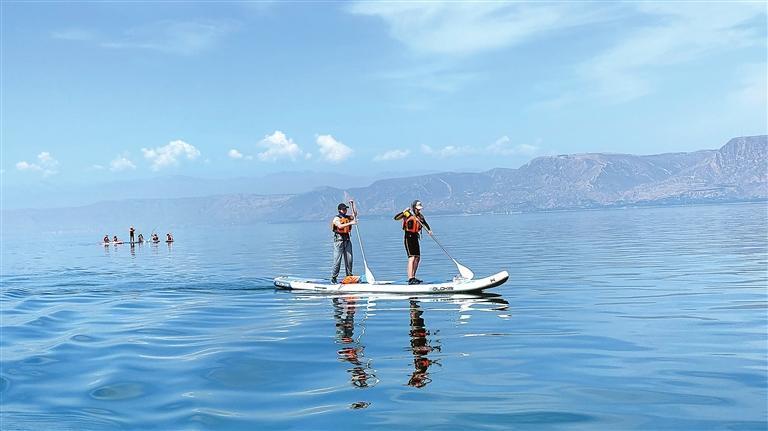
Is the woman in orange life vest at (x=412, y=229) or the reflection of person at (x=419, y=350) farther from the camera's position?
the woman in orange life vest at (x=412, y=229)

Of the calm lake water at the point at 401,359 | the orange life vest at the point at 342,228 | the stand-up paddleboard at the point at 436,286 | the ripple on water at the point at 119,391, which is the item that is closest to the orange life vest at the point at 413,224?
the stand-up paddleboard at the point at 436,286

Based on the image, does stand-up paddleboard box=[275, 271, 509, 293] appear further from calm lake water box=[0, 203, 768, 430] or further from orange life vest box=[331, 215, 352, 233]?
orange life vest box=[331, 215, 352, 233]

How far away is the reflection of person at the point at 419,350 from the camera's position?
11000 mm

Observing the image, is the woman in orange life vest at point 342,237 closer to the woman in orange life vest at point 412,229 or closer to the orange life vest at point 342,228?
the orange life vest at point 342,228

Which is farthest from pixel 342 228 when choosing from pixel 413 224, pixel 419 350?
pixel 419 350

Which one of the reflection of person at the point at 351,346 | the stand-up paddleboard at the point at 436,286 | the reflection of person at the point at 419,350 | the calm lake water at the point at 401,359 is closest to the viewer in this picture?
the calm lake water at the point at 401,359

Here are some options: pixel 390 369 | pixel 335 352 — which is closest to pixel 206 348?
pixel 335 352

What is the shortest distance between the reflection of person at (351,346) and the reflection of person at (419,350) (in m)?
0.82

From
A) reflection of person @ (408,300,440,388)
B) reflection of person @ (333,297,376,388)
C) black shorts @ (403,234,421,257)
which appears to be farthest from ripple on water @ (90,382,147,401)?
black shorts @ (403,234,421,257)

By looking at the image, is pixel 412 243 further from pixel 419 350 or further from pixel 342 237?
pixel 419 350

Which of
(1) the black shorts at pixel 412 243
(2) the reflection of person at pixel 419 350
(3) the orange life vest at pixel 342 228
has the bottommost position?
(2) the reflection of person at pixel 419 350

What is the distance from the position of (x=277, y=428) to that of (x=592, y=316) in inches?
461

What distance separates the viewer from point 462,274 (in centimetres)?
2459

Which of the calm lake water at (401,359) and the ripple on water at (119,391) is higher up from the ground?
the ripple on water at (119,391)
